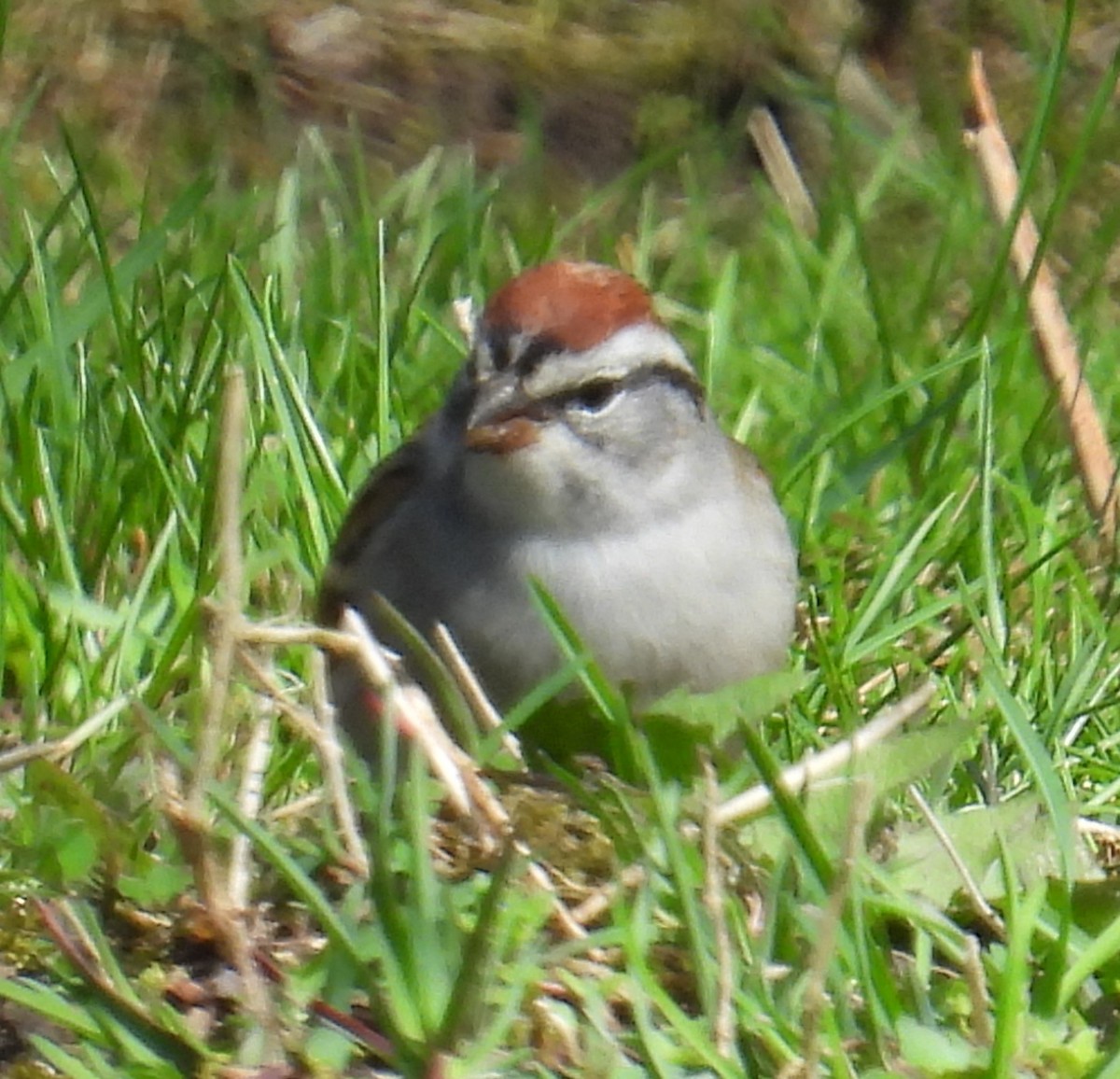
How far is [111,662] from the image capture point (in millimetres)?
2930

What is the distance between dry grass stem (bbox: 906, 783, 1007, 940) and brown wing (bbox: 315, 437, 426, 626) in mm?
1026

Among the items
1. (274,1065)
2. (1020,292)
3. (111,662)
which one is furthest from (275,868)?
(1020,292)

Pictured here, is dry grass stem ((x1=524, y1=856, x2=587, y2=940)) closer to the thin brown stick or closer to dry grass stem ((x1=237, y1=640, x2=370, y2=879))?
dry grass stem ((x1=237, y1=640, x2=370, y2=879))

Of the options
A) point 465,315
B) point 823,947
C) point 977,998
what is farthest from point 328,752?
point 465,315

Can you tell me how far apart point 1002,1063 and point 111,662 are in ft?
4.46

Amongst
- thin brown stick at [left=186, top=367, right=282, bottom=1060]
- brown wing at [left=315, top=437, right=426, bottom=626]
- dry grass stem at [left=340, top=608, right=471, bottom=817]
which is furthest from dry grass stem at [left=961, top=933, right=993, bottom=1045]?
brown wing at [left=315, top=437, right=426, bottom=626]

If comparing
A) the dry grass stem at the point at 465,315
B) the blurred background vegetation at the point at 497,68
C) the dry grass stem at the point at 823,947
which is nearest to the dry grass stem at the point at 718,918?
the dry grass stem at the point at 823,947

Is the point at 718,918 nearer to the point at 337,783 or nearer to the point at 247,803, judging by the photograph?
the point at 337,783

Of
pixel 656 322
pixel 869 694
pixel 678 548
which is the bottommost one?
pixel 869 694

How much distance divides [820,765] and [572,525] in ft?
2.34

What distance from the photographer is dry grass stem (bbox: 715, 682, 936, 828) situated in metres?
2.32

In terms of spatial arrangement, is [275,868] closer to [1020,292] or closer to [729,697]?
[729,697]

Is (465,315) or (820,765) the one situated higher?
(820,765)

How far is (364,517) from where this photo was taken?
3.24 m
